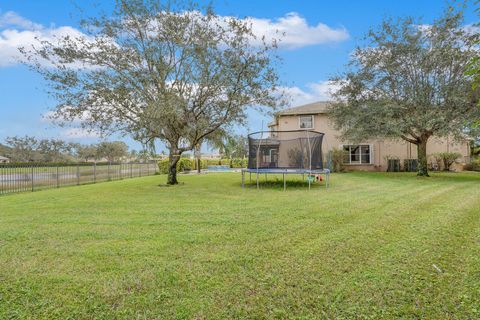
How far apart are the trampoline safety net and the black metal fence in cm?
919

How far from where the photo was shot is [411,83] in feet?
47.4

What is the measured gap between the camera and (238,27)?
1064 cm

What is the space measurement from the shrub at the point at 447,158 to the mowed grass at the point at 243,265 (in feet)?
56.6

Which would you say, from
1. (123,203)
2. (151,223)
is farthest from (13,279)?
(123,203)

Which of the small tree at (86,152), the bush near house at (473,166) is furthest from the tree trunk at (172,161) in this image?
the small tree at (86,152)

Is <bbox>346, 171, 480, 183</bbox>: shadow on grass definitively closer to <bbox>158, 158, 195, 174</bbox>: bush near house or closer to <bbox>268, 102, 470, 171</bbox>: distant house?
<bbox>268, 102, 470, 171</bbox>: distant house

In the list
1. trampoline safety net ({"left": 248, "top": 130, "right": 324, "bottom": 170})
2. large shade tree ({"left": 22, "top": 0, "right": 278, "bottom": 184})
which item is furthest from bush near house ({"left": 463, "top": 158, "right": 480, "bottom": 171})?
large shade tree ({"left": 22, "top": 0, "right": 278, "bottom": 184})

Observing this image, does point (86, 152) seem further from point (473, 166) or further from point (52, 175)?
point (473, 166)

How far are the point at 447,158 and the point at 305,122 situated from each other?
1002 centimetres

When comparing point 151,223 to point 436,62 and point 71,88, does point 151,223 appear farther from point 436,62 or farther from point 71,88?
point 436,62

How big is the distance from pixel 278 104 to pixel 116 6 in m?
7.06

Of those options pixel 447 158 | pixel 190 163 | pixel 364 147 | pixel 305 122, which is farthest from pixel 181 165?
pixel 447 158

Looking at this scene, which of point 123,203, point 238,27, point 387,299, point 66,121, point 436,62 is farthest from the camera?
point 436,62

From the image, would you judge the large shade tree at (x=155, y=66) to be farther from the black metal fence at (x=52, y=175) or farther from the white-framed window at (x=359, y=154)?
the white-framed window at (x=359, y=154)
